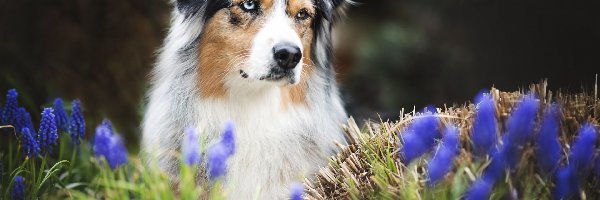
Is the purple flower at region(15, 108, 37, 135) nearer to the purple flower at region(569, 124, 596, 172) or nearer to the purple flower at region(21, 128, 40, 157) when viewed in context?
the purple flower at region(21, 128, 40, 157)

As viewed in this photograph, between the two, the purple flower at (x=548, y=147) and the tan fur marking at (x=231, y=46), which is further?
the tan fur marking at (x=231, y=46)

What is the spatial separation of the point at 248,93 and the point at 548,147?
1.52 metres

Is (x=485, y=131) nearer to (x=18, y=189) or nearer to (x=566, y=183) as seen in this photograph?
(x=566, y=183)

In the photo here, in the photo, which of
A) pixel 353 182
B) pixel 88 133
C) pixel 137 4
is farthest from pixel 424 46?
pixel 353 182

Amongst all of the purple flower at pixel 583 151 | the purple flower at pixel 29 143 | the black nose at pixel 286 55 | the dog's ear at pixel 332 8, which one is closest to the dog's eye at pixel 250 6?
the black nose at pixel 286 55

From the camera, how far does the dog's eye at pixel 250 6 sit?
3.17 meters

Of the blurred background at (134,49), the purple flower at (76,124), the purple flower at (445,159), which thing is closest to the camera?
the purple flower at (445,159)

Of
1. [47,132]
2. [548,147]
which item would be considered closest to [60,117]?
[47,132]

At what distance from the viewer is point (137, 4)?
17.2ft

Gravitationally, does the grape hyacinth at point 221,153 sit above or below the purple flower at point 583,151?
above

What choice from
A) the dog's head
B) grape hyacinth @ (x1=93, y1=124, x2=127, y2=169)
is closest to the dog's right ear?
the dog's head

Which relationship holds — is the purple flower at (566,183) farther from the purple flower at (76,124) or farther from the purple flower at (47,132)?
the purple flower at (76,124)

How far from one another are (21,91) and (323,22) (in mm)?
1953

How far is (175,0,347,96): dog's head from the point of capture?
3.01m
